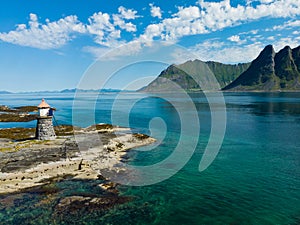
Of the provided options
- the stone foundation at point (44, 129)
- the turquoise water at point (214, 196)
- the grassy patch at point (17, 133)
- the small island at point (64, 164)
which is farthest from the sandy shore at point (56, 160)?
the grassy patch at point (17, 133)

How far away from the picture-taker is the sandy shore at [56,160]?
108 feet

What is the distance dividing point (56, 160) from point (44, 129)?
44.6 ft

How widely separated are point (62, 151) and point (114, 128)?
107ft

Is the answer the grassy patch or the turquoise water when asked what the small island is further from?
the grassy patch

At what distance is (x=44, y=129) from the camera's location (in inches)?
1970

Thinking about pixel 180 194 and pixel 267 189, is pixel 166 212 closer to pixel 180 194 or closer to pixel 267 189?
pixel 180 194

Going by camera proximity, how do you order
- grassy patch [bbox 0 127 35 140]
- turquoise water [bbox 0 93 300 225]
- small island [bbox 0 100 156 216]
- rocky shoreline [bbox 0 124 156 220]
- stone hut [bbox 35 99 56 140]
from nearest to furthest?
turquoise water [bbox 0 93 300 225] → rocky shoreline [bbox 0 124 156 220] → small island [bbox 0 100 156 216] → stone hut [bbox 35 99 56 140] → grassy patch [bbox 0 127 35 140]

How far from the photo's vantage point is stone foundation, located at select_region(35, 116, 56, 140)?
160ft

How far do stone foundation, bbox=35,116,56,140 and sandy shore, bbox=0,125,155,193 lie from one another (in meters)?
1.96

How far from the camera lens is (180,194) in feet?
96.2

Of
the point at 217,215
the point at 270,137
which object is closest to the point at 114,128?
the point at 270,137

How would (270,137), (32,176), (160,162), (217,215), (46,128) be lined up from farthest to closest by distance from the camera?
1. (270,137)
2. (46,128)
3. (160,162)
4. (32,176)
5. (217,215)

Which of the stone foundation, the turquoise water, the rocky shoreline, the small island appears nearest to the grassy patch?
the stone foundation

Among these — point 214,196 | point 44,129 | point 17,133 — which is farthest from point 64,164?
point 17,133
